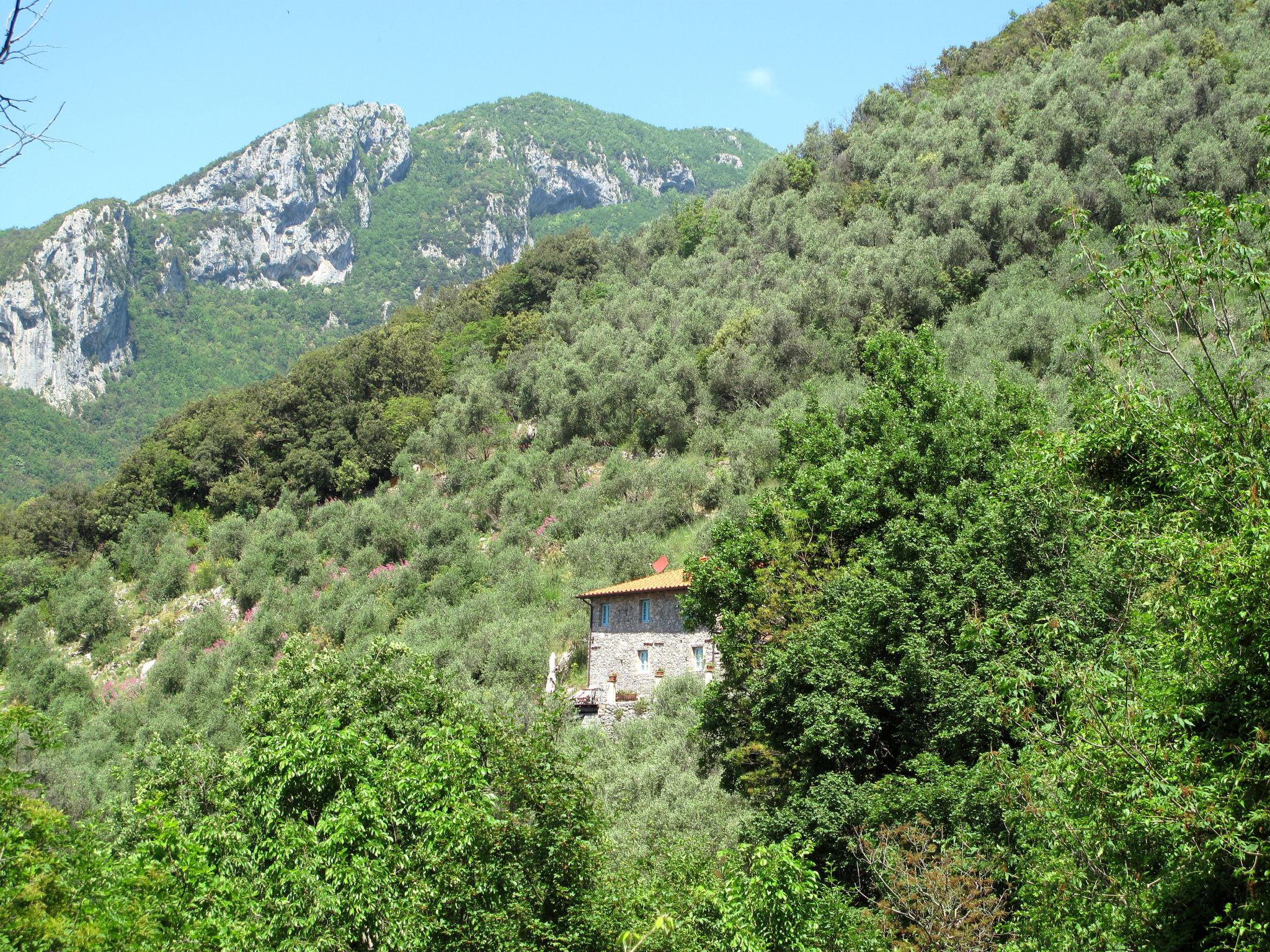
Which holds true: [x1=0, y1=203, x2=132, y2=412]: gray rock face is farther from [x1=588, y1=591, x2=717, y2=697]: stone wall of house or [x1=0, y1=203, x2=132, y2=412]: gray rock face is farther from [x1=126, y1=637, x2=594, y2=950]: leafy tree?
[x1=126, y1=637, x2=594, y2=950]: leafy tree

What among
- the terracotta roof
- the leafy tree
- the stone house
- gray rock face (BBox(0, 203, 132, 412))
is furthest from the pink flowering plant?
gray rock face (BBox(0, 203, 132, 412))

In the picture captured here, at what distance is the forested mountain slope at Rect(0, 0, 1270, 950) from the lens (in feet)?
33.4

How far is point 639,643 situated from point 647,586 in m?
2.22

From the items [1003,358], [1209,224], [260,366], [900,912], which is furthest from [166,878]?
[260,366]

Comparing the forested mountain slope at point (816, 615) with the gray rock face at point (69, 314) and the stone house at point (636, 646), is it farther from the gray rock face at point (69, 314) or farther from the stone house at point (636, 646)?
the gray rock face at point (69, 314)

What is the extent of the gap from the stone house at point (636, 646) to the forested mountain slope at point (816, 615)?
6.86 ft

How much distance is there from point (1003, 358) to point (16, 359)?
14486cm

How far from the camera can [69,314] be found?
486ft

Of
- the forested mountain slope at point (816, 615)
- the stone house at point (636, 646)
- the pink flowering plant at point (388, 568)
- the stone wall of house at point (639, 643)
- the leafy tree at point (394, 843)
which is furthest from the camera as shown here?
the pink flowering plant at point (388, 568)

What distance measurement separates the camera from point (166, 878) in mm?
10492

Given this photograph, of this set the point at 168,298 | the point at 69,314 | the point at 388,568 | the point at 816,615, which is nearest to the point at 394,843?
the point at 816,615

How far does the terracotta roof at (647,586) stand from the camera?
37.1 metres

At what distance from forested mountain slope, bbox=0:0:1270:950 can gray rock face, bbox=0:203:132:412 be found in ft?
297

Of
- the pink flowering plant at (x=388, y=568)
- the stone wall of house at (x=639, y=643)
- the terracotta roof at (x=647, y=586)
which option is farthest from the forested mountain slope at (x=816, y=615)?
the terracotta roof at (x=647, y=586)
